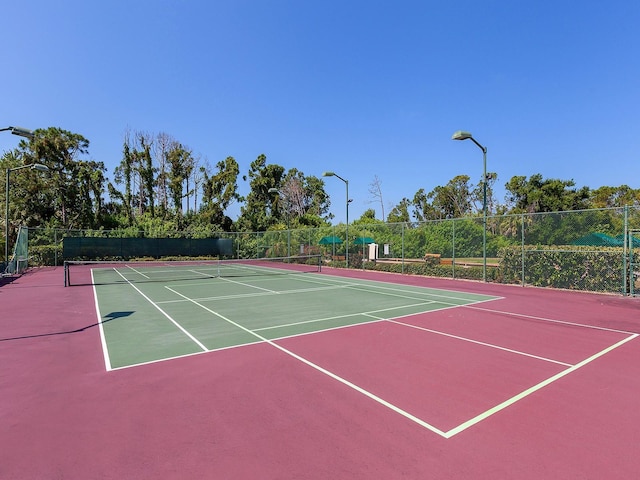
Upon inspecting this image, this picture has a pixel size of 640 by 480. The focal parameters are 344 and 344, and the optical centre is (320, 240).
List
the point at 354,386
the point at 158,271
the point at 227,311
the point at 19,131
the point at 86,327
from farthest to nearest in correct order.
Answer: the point at 158,271, the point at 19,131, the point at 227,311, the point at 86,327, the point at 354,386

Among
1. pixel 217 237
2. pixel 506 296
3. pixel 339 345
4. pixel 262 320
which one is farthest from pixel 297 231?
pixel 339 345

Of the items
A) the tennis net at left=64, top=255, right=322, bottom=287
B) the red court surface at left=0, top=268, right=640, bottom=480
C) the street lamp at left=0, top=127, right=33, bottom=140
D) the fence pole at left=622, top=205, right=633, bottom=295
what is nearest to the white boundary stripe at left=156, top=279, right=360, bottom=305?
the tennis net at left=64, top=255, right=322, bottom=287

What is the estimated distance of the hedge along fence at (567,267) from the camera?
11.9 metres

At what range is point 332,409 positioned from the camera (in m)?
3.74

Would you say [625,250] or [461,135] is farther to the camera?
[461,135]

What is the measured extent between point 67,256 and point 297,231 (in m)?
18.0

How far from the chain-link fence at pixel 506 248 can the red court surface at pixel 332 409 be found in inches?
273

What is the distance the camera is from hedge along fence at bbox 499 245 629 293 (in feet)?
39.1

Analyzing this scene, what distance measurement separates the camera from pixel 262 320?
26.5 feet

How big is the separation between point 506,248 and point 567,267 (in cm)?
252

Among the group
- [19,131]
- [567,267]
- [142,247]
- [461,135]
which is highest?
[461,135]

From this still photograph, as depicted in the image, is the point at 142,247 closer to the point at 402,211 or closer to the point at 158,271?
the point at 158,271

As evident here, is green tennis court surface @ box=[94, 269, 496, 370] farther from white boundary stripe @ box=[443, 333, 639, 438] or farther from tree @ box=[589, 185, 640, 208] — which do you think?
tree @ box=[589, 185, 640, 208]

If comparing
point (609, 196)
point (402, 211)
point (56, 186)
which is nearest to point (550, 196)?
point (609, 196)
